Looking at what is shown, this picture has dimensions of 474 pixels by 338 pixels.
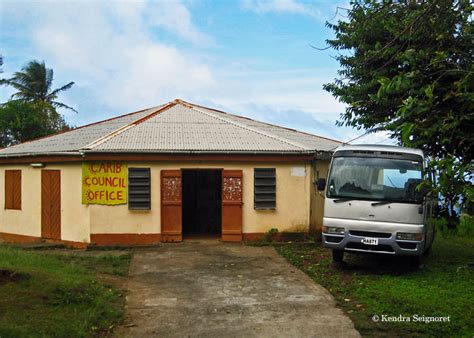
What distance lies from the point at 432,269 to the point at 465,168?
22.1 ft

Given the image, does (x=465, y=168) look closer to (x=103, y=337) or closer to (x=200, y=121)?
(x=103, y=337)

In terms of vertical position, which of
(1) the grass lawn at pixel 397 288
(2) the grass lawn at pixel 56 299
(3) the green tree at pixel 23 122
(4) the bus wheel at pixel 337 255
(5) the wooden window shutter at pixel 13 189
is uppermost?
(3) the green tree at pixel 23 122

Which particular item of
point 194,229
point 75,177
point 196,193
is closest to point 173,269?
point 75,177

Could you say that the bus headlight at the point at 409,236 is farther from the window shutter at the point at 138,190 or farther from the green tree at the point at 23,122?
the green tree at the point at 23,122

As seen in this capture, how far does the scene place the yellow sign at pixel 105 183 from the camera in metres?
13.7

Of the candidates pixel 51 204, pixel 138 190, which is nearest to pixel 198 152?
pixel 138 190

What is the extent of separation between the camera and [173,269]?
1051cm

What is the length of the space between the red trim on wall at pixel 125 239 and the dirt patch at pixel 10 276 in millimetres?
5428

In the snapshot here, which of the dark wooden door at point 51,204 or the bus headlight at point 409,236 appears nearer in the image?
the bus headlight at point 409,236

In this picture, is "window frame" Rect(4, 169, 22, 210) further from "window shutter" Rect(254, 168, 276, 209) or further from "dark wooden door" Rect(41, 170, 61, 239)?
"window shutter" Rect(254, 168, 276, 209)

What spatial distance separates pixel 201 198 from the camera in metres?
18.2

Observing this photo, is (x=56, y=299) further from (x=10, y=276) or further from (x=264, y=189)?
(x=264, y=189)

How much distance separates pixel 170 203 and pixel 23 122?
20490 millimetres

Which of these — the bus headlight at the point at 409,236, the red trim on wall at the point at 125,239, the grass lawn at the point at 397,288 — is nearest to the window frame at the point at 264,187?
the grass lawn at the point at 397,288
